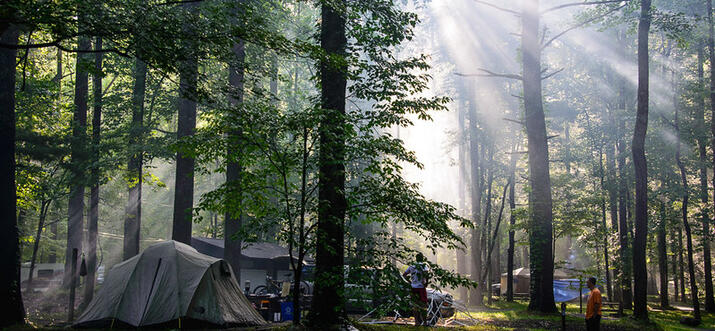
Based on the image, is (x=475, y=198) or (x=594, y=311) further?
(x=475, y=198)

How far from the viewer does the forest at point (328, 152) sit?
8.10m

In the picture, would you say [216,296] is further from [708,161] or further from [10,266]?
[708,161]

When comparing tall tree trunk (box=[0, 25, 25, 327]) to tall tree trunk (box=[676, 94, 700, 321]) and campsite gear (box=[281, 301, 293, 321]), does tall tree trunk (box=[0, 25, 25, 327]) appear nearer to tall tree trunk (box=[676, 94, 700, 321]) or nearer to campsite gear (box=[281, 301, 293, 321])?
campsite gear (box=[281, 301, 293, 321])

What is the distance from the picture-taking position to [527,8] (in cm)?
1794

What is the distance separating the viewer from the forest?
26.6 ft

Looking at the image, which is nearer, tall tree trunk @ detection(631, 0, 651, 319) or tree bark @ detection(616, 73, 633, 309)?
tall tree trunk @ detection(631, 0, 651, 319)

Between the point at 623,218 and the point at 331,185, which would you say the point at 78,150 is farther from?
the point at 623,218

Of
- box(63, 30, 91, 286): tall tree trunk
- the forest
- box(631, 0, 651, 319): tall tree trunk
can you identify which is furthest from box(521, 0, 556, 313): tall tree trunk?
box(63, 30, 91, 286): tall tree trunk

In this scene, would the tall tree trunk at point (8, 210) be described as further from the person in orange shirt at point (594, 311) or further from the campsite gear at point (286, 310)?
the person in orange shirt at point (594, 311)

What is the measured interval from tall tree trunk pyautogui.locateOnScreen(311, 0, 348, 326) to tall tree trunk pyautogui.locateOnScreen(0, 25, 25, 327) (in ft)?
22.3

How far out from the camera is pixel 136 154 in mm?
19812

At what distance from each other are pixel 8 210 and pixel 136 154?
8720 millimetres

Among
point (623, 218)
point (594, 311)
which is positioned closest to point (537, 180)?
point (594, 311)

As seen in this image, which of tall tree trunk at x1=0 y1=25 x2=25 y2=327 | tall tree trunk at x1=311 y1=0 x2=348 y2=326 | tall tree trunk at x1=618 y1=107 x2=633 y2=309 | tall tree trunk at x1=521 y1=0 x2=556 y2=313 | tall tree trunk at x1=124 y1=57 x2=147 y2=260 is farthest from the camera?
tall tree trunk at x1=618 y1=107 x2=633 y2=309
